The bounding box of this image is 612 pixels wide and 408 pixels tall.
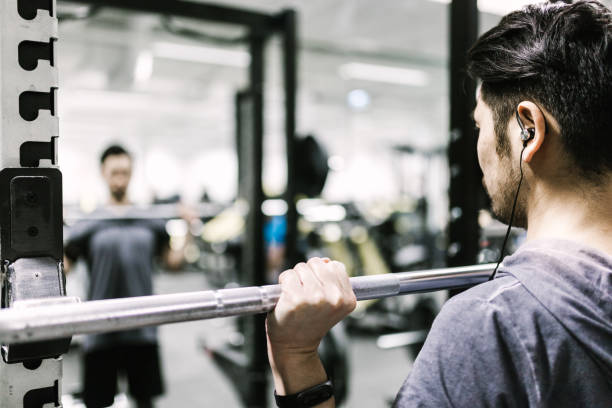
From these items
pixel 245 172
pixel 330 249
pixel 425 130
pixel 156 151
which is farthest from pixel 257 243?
pixel 156 151

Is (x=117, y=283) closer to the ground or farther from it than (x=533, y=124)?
closer to the ground

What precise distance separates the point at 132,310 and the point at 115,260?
224 cm

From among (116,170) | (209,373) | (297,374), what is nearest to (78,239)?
(116,170)

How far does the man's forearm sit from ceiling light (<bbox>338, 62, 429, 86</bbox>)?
7.91 m

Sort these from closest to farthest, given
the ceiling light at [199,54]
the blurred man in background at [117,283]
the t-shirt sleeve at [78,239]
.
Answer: the blurred man in background at [117,283], the t-shirt sleeve at [78,239], the ceiling light at [199,54]

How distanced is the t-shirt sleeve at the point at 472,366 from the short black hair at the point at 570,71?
29cm

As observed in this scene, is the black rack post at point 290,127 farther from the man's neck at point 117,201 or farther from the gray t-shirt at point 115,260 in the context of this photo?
the man's neck at point 117,201

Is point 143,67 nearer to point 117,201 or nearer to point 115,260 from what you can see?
point 117,201

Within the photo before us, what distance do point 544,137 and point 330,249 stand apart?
4.39 metres

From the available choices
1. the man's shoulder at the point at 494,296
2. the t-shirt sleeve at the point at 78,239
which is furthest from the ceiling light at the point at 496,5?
the man's shoulder at the point at 494,296

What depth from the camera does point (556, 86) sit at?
73cm

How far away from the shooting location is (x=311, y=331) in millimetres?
726

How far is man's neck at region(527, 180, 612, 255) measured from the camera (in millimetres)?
719

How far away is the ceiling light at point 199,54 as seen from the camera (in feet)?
22.7
